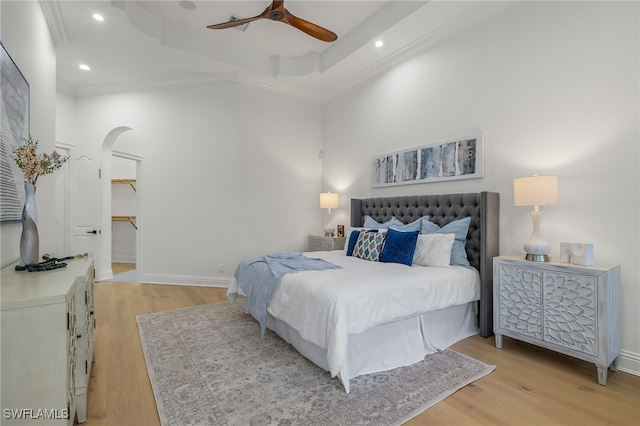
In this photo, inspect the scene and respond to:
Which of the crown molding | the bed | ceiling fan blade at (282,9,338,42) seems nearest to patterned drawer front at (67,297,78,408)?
the bed

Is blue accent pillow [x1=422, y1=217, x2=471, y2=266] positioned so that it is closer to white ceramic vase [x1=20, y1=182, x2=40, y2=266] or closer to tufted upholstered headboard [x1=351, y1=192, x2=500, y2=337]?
tufted upholstered headboard [x1=351, y1=192, x2=500, y2=337]

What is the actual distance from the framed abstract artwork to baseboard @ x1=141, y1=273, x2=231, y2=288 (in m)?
2.89

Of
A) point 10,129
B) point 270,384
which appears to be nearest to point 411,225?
point 270,384

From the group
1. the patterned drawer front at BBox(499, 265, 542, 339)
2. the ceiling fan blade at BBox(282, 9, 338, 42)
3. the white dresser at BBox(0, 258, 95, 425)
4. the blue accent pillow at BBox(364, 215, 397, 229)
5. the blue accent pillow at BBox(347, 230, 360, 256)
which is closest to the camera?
the white dresser at BBox(0, 258, 95, 425)

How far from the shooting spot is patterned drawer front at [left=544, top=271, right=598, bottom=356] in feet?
6.99

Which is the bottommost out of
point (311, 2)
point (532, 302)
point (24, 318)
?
point (532, 302)

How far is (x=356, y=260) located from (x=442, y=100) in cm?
214

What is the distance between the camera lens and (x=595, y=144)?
2.45 metres

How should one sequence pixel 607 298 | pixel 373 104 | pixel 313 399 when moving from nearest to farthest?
pixel 313 399
pixel 607 298
pixel 373 104

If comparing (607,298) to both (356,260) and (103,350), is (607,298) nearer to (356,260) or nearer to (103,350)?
(356,260)

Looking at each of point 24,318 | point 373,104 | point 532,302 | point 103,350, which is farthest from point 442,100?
point 103,350

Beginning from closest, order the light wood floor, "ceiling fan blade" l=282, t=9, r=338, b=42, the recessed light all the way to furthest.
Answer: the light wood floor, "ceiling fan blade" l=282, t=9, r=338, b=42, the recessed light

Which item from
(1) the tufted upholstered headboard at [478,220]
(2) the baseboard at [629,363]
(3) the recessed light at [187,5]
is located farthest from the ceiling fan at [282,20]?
(2) the baseboard at [629,363]

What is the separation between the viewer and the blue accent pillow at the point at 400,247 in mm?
3025
